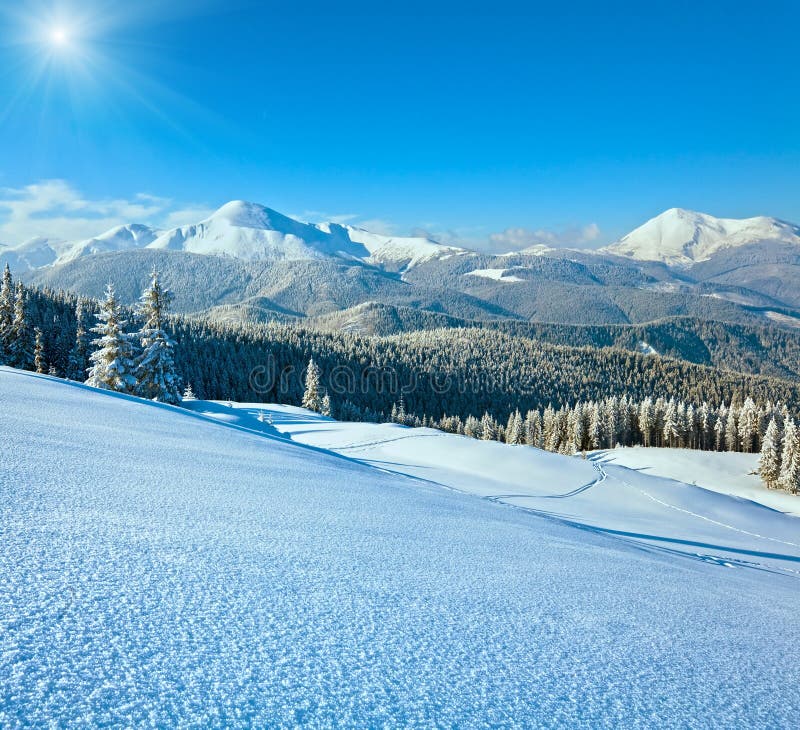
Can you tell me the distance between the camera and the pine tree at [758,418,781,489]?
53469mm

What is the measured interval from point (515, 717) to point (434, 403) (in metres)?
133

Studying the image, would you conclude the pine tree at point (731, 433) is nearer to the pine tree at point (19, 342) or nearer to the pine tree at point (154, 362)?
the pine tree at point (154, 362)

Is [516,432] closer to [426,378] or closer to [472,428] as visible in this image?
[472,428]

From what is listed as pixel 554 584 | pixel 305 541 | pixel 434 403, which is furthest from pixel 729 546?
pixel 434 403

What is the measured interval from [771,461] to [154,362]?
216 feet

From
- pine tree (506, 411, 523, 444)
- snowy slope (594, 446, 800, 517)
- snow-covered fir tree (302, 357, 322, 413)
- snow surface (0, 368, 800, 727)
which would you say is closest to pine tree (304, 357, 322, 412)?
snow-covered fir tree (302, 357, 322, 413)

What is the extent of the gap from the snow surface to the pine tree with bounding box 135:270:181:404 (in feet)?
87.5

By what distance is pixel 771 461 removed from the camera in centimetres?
5409

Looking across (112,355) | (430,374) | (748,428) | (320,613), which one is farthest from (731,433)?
(320,613)

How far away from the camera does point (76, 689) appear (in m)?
1.42

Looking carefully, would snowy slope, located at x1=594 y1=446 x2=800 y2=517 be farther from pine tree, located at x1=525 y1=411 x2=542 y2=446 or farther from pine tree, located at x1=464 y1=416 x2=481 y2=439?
pine tree, located at x1=464 y1=416 x2=481 y2=439

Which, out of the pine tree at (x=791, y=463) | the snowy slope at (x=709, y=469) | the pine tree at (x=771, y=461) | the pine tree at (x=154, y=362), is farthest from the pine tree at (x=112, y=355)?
the pine tree at (x=771, y=461)

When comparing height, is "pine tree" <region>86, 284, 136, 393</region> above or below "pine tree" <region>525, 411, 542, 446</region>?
above

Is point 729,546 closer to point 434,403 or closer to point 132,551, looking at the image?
point 132,551
